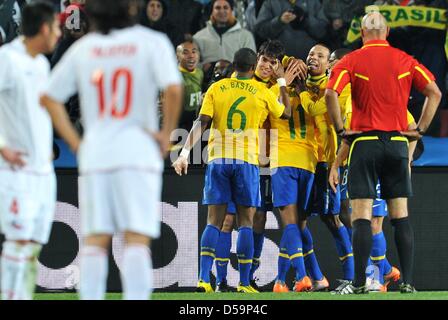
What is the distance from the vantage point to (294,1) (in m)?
14.8

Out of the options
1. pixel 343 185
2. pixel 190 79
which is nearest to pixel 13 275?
pixel 343 185

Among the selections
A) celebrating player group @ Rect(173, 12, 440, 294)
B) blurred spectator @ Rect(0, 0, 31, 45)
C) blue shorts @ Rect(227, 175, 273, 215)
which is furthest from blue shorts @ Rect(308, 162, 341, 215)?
blurred spectator @ Rect(0, 0, 31, 45)

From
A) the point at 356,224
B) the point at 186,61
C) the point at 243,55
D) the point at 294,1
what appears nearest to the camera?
the point at 356,224

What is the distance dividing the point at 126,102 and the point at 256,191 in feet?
17.1

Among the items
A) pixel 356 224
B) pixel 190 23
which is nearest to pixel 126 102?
pixel 356 224

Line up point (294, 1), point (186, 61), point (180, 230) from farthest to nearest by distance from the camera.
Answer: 1. point (294, 1)
2. point (186, 61)
3. point (180, 230)

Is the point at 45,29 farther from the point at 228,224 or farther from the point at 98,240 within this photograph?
the point at 228,224

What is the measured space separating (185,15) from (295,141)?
11.1 ft

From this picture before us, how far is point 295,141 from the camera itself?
39.5 feet

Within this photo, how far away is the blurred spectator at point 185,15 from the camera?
1466 cm

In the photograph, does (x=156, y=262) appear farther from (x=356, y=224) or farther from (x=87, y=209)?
(x=87, y=209)

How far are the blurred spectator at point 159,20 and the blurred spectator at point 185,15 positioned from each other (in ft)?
0.25

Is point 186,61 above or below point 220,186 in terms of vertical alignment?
above

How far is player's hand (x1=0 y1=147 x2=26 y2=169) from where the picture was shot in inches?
307
